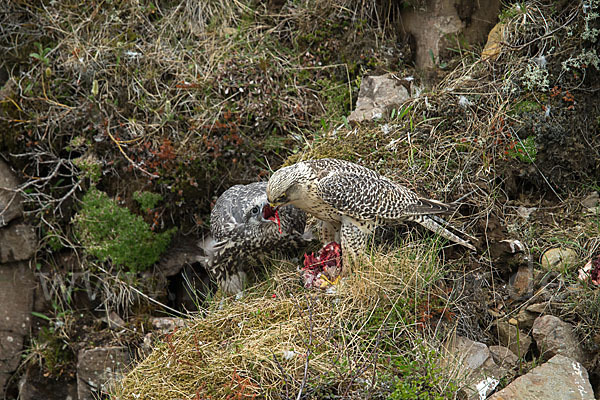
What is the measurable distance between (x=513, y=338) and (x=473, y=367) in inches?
17.5

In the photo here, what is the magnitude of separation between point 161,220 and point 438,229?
2.54 meters

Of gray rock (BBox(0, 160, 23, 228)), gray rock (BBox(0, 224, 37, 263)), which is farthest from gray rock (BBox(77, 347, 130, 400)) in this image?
gray rock (BBox(0, 160, 23, 228))

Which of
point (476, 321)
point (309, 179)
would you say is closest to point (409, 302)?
point (476, 321)

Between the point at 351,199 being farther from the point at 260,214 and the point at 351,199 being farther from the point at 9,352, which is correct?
the point at 9,352

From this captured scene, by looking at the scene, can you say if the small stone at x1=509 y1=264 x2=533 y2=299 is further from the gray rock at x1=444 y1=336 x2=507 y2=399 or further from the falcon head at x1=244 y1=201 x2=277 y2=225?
the falcon head at x1=244 y1=201 x2=277 y2=225

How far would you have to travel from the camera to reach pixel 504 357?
12.6 feet

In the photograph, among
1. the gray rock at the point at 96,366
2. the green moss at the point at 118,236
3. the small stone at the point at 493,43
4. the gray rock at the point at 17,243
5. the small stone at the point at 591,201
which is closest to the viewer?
the small stone at the point at 591,201

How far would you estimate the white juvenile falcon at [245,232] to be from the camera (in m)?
4.45

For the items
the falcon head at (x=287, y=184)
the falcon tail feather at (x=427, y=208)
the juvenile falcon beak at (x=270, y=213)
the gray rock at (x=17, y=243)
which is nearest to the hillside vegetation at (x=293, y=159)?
the gray rock at (x=17, y=243)

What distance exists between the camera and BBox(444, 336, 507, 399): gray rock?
3588 millimetres

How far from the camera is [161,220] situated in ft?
18.4

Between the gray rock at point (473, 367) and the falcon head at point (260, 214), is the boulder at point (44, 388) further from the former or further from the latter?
the gray rock at point (473, 367)

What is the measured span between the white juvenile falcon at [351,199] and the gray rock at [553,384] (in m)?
1.03

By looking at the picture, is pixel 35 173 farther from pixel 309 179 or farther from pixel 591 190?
pixel 591 190
